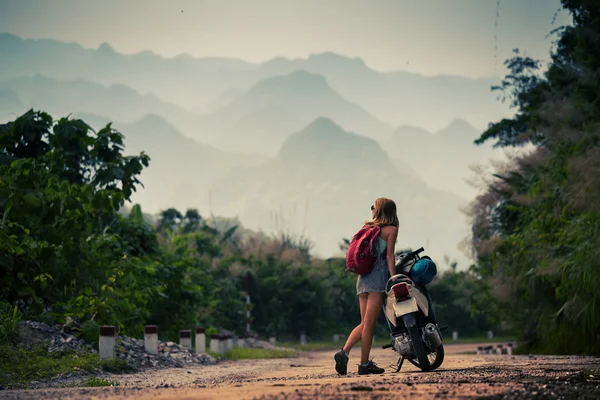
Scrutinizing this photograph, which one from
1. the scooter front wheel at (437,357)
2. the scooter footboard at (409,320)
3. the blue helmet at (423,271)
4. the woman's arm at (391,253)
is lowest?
the scooter front wheel at (437,357)

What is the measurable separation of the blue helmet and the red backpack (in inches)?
17.6

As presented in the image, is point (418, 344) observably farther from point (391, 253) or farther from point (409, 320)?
point (391, 253)

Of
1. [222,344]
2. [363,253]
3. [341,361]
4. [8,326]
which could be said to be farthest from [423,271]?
[222,344]

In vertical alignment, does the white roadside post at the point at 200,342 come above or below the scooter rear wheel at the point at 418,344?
above

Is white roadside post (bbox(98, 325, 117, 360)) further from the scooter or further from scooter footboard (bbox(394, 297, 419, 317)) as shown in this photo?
scooter footboard (bbox(394, 297, 419, 317))

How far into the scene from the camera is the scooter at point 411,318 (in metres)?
9.49

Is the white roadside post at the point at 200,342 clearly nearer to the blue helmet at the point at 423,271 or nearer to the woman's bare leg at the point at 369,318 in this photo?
the woman's bare leg at the point at 369,318

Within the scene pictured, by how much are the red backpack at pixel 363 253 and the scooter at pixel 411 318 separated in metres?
0.29

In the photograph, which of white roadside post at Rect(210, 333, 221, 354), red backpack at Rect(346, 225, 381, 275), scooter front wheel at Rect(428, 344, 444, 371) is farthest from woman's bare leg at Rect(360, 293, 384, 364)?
white roadside post at Rect(210, 333, 221, 354)

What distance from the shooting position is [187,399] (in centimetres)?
646

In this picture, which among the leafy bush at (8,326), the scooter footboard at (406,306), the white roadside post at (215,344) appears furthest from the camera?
the white roadside post at (215,344)

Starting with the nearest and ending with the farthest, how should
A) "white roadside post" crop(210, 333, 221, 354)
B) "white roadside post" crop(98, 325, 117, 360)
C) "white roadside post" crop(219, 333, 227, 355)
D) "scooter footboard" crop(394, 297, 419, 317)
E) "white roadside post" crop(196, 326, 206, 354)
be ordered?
"scooter footboard" crop(394, 297, 419, 317) → "white roadside post" crop(98, 325, 117, 360) → "white roadside post" crop(196, 326, 206, 354) → "white roadside post" crop(210, 333, 221, 354) → "white roadside post" crop(219, 333, 227, 355)

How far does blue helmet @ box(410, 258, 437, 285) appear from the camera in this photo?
9586 mm

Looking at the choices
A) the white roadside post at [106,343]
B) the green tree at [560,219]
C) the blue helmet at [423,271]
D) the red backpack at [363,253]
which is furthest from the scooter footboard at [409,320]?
the green tree at [560,219]
